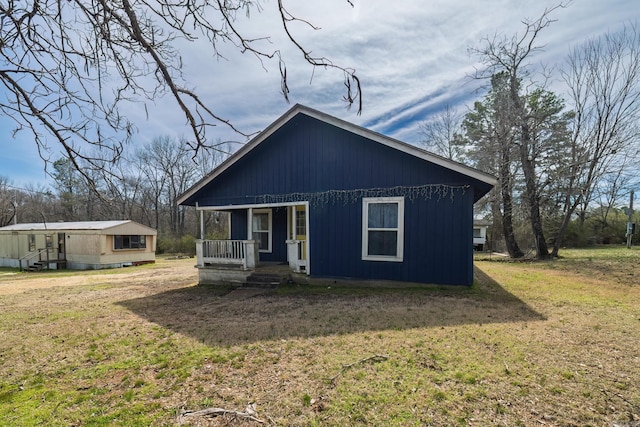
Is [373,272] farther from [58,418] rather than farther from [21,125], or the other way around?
[21,125]

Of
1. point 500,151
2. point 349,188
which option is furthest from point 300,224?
point 500,151

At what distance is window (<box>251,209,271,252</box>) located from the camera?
12.0m

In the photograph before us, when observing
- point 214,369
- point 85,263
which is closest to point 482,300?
point 214,369

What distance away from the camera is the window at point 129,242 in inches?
888

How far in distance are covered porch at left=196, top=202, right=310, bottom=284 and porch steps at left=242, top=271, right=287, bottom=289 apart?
0.22m

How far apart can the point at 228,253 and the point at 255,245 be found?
37.5 inches

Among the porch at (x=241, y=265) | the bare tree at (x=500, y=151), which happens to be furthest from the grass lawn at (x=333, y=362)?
the bare tree at (x=500, y=151)

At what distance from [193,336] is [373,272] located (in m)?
5.12

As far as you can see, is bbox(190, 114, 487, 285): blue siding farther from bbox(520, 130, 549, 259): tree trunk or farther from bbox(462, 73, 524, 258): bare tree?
bbox(520, 130, 549, 259): tree trunk

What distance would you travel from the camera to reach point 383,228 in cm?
869

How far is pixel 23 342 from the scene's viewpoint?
500 centimetres

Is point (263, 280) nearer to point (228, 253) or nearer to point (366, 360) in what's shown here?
point (228, 253)

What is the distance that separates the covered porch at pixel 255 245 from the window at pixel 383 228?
1.83 m

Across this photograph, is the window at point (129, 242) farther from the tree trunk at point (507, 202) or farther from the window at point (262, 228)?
the tree trunk at point (507, 202)
